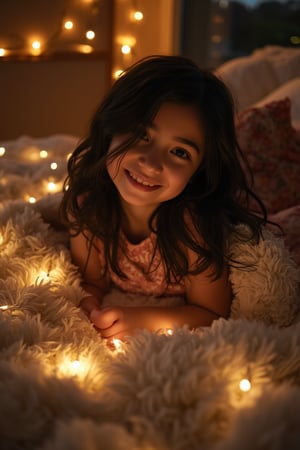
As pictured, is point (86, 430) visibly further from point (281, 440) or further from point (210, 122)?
point (210, 122)

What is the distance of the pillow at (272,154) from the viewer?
4.82 feet

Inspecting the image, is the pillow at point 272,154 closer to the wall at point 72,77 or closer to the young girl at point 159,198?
the young girl at point 159,198

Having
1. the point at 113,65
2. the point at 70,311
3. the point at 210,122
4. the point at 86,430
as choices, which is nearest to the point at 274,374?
the point at 86,430

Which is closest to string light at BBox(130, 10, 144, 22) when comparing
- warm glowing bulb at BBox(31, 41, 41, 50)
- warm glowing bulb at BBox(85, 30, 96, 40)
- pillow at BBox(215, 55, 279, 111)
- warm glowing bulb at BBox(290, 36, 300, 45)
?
warm glowing bulb at BBox(85, 30, 96, 40)

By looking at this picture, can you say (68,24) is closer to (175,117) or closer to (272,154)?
(272,154)

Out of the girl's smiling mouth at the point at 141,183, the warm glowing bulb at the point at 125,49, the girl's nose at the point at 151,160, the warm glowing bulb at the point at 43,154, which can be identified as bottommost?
the girl's smiling mouth at the point at 141,183

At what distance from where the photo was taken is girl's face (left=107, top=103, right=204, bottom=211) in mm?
974

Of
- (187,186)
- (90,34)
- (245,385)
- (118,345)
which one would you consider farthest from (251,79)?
(245,385)

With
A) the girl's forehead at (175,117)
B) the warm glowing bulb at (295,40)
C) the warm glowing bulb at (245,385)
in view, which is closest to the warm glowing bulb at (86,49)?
the warm glowing bulb at (295,40)

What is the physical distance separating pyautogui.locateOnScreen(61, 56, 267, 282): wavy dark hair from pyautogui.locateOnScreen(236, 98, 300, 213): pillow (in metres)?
0.35

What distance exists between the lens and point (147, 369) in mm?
684

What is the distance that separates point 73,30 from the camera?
2594 millimetres

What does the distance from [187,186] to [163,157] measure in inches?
7.0

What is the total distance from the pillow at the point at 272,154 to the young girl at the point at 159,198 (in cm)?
34
